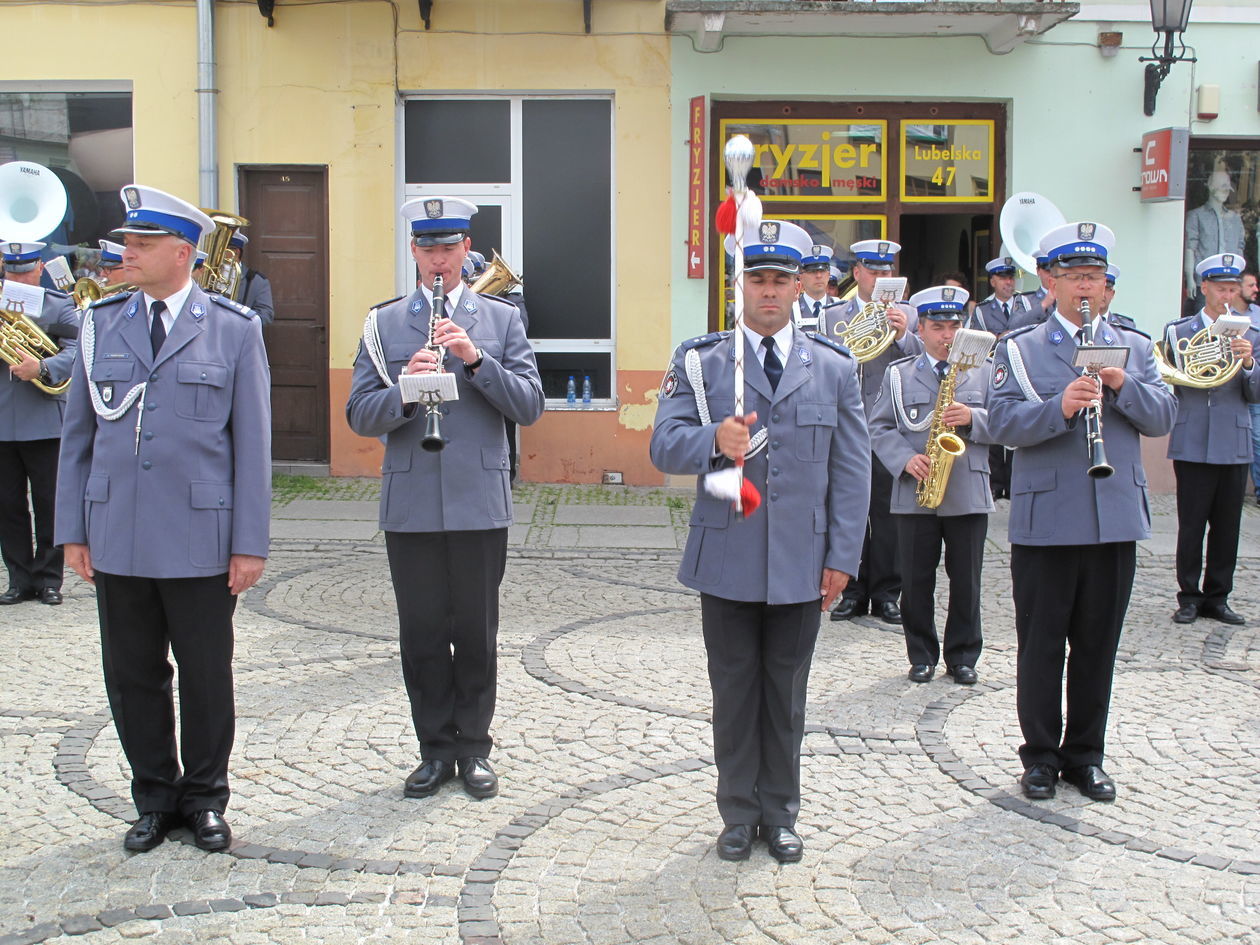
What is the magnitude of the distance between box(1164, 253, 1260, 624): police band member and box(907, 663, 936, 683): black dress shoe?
2.23m

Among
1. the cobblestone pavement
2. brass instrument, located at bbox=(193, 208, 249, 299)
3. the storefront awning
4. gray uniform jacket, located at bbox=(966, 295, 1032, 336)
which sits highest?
the storefront awning

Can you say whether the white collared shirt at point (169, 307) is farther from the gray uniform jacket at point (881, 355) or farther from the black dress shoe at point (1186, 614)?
the black dress shoe at point (1186, 614)

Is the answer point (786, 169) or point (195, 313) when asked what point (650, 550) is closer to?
point (786, 169)

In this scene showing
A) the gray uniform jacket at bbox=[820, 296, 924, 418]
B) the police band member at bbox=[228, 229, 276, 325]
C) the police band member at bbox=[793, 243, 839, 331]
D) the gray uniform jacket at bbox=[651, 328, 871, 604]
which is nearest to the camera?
the gray uniform jacket at bbox=[651, 328, 871, 604]

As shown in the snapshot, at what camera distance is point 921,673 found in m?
7.05

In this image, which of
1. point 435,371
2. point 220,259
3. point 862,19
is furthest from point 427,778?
point 862,19

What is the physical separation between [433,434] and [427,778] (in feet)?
4.49

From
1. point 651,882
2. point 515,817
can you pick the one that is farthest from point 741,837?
point 515,817

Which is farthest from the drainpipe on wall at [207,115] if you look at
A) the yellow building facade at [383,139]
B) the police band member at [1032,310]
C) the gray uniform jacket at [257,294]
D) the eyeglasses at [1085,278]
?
the eyeglasses at [1085,278]

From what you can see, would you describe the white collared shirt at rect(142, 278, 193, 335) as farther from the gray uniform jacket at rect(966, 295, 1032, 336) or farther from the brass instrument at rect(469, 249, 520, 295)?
the gray uniform jacket at rect(966, 295, 1032, 336)

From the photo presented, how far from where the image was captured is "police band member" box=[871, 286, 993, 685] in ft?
23.2

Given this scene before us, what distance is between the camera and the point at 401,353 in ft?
17.6

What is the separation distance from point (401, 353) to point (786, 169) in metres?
8.86

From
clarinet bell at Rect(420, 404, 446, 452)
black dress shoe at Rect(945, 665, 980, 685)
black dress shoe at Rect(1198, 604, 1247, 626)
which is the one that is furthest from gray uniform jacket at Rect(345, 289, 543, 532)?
black dress shoe at Rect(1198, 604, 1247, 626)
